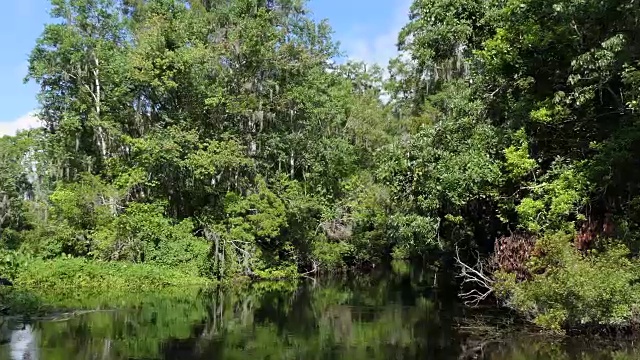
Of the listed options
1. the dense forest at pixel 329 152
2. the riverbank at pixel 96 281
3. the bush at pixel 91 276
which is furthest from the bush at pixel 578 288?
the bush at pixel 91 276

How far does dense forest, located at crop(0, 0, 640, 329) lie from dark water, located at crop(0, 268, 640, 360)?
4.25 ft

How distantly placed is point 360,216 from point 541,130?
15.9m

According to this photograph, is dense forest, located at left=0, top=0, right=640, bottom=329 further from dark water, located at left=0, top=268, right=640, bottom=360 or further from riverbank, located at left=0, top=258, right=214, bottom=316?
dark water, located at left=0, top=268, right=640, bottom=360

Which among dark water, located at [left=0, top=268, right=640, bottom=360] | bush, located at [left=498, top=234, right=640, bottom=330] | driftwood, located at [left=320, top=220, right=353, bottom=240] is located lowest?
dark water, located at [left=0, top=268, right=640, bottom=360]

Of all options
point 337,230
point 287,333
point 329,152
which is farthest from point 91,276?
point 329,152

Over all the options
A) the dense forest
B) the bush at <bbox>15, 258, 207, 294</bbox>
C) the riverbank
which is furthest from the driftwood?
the bush at <bbox>15, 258, 207, 294</bbox>

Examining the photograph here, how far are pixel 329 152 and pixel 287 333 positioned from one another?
66.4 feet

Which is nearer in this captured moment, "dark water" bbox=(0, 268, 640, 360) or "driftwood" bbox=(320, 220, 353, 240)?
"dark water" bbox=(0, 268, 640, 360)

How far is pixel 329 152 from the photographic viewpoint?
1383 inches

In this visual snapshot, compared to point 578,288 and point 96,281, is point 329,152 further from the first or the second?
point 578,288

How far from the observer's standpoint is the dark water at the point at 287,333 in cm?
1290

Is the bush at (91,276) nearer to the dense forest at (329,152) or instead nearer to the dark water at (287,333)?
the dense forest at (329,152)

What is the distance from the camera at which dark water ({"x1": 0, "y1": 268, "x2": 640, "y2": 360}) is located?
12.9m

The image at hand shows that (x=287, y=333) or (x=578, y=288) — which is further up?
(x=578, y=288)
